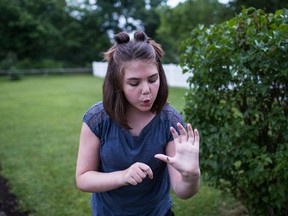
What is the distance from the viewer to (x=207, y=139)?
9.56ft

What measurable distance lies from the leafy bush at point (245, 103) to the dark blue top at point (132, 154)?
1029mm

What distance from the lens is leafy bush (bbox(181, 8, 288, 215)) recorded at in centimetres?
245

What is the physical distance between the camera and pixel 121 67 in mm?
1611

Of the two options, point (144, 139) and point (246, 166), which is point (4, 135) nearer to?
point (246, 166)

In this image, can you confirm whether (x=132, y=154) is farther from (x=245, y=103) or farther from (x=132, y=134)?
(x=245, y=103)

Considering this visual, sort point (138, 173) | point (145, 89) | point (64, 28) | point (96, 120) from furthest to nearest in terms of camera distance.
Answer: point (64, 28)
point (96, 120)
point (145, 89)
point (138, 173)

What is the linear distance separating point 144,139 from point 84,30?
122ft

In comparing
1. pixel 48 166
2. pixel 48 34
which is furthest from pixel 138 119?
pixel 48 34

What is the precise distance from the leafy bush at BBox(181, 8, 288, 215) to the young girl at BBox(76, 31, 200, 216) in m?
1.04

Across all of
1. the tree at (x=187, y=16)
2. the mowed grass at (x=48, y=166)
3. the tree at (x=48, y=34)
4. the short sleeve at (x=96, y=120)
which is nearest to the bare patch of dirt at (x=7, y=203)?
the mowed grass at (x=48, y=166)

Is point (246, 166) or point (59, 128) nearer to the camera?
point (246, 166)

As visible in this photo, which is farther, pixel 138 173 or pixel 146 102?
pixel 146 102

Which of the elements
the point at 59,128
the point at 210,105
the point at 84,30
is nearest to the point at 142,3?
the point at 84,30

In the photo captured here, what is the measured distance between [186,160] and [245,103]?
1577 mm
